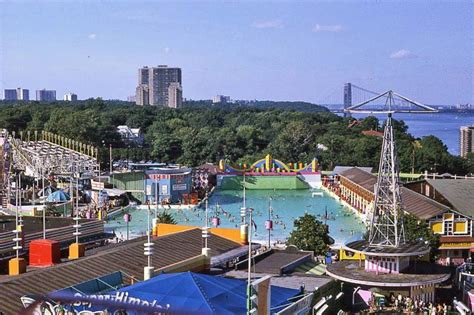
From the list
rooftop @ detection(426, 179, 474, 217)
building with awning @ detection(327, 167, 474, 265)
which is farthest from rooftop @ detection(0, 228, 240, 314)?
rooftop @ detection(426, 179, 474, 217)

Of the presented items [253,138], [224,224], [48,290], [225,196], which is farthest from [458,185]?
[253,138]

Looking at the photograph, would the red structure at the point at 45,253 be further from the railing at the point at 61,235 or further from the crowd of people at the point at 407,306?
the crowd of people at the point at 407,306

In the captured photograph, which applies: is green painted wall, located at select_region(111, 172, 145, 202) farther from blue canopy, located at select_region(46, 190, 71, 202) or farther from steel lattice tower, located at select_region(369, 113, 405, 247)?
steel lattice tower, located at select_region(369, 113, 405, 247)

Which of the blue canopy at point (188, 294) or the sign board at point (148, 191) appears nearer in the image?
the blue canopy at point (188, 294)

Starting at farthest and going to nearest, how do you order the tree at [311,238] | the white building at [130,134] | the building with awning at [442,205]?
the white building at [130,134] < the building with awning at [442,205] < the tree at [311,238]

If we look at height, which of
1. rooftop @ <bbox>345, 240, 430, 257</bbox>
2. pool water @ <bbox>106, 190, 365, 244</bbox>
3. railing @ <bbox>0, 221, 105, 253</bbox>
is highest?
railing @ <bbox>0, 221, 105, 253</bbox>

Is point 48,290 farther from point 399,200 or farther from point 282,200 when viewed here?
point 282,200

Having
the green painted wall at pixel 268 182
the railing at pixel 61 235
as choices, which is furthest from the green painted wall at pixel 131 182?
the railing at pixel 61 235
